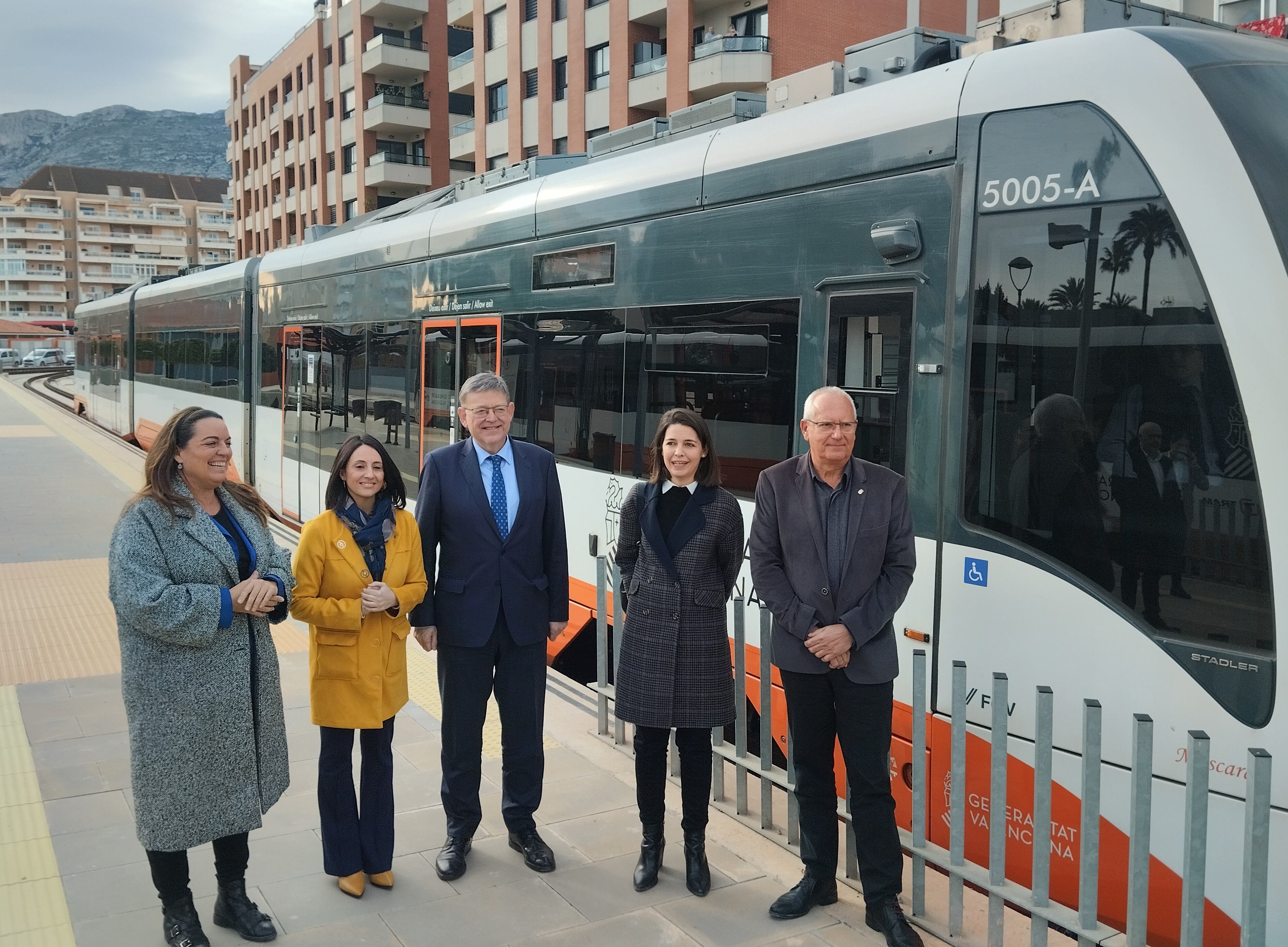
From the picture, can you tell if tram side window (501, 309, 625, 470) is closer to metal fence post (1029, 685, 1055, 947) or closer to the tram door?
the tram door

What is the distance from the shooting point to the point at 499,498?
4465 mm

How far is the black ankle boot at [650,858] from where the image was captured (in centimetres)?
428

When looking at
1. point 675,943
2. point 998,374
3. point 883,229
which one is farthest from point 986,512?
point 675,943

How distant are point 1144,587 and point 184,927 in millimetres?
3345

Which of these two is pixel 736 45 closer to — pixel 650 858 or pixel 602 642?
pixel 602 642

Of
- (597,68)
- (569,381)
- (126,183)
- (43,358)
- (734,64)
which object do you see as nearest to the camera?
(569,381)

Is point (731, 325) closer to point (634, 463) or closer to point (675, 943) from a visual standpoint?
point (634, 463)

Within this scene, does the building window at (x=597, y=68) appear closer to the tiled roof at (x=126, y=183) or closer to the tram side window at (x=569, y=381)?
the tram side window at (x=569, y=381)

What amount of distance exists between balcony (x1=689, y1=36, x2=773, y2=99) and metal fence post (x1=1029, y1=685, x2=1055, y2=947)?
1176 inches

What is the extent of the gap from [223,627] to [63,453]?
22.5 m

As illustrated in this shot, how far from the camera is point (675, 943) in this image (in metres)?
3.88

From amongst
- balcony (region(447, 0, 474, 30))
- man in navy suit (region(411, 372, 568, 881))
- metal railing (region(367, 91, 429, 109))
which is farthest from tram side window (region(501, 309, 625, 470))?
metal railing (region(367, 91, 429, 109))

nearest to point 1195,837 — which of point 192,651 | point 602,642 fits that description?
point 192,651

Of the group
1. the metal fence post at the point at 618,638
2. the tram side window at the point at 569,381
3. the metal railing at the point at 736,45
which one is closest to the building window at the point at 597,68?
the metal railing at the point at 736,45
